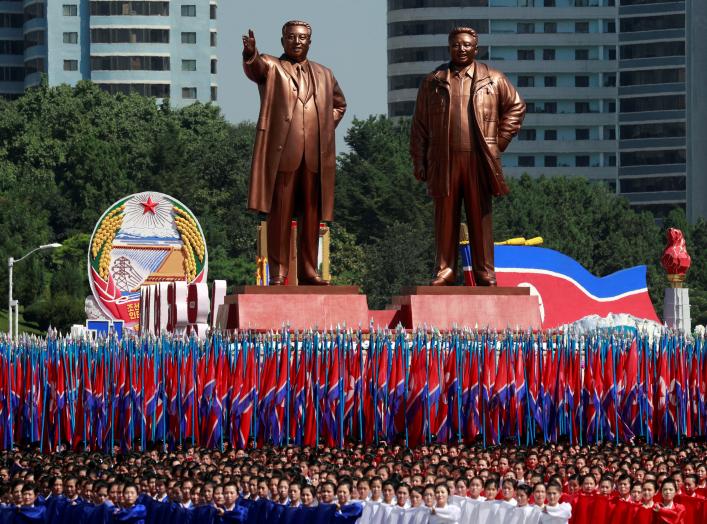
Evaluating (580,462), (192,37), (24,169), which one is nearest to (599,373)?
(580,462)

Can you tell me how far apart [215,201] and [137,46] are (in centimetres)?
4177

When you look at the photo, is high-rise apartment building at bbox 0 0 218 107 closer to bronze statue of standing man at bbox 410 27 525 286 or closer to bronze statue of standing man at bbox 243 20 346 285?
bronze statue of standing man at bbox 410 27 525 286

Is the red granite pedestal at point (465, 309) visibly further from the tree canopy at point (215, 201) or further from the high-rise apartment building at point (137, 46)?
the high-rise apartment building at point (137, 46)

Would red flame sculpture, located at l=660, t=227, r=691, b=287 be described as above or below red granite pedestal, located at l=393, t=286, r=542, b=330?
above

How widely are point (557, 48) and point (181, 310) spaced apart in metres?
96.9

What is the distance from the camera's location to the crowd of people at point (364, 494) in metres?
19.2

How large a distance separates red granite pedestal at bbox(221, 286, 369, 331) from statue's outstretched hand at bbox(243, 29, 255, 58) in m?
3.50

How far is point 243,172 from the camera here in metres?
86.1

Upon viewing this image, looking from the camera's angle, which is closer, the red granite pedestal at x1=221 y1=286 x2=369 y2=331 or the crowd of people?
the crowd of people

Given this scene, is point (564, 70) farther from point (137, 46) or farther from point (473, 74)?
point (473, 74)

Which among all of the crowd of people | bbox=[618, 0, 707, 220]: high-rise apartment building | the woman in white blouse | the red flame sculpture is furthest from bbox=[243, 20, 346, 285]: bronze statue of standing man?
bbox=[618, 0, 707, 220]: high-rise apartment building

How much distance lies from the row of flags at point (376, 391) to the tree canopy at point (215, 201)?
46.1 metres

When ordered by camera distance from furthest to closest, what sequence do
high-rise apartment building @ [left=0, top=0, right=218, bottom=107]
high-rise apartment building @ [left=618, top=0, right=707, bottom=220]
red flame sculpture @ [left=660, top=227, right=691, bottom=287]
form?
high-rise apartment building @ [left=0, top=0, right=218, bottom=107], high-rise apartment building @ [left=618, top=0, right=707, bottom=220], red flame sculpture @ [left=660, top=227, right=691, bottom=287]

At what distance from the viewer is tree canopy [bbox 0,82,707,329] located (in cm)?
7794
